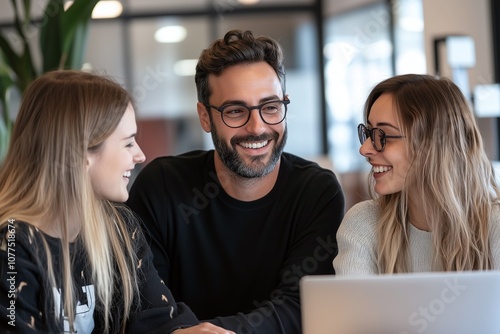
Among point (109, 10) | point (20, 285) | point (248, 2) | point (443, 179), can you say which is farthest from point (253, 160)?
point (109, 10)

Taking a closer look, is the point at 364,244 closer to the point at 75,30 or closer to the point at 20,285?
the point at 20,285

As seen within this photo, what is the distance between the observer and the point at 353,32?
7453mm

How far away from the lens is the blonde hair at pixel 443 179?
1.93 m

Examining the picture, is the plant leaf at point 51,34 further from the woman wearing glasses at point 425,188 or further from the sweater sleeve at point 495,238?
the sweater sleeve at point 495,238

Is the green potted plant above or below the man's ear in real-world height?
above

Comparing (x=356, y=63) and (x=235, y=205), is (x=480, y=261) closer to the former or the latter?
(x=235, y=205)

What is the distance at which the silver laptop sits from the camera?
53.9 inches

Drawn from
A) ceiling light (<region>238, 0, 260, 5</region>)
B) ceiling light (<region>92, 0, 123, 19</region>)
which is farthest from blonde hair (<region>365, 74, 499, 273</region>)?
ceiling light (<region>92, 0, 123, 19</region>)

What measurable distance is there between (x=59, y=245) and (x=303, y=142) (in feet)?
21.8

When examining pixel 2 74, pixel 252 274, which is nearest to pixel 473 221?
pixel 252 274

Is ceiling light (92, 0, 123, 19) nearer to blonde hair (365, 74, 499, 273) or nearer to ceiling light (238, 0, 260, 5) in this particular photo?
ceiling light (238, 0, 260, 5)

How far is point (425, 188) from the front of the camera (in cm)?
198

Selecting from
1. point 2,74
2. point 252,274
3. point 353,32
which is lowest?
point 252,274

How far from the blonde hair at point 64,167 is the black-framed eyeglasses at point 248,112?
0.46 metres
